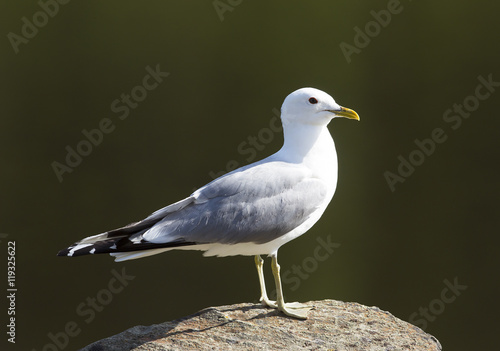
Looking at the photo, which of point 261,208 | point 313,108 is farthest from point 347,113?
point 261,208

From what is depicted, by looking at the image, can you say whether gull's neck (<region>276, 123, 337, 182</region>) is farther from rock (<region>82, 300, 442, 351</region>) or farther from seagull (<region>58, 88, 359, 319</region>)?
rock (<region>82, 300, 442, 351</region>)

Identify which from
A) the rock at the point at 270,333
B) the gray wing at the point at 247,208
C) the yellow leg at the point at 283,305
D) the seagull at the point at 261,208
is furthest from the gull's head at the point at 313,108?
the rock at the point at 270,333

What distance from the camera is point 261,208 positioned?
3.32 m

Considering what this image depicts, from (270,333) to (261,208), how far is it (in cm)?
51

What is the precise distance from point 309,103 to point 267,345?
3.29 ft

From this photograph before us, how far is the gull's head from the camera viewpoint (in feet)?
11.5

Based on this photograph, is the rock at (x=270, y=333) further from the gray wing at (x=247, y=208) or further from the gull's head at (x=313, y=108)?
the gull's head at (x=313, y=108)

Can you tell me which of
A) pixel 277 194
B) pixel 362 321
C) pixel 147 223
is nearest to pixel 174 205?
pixel 147 223

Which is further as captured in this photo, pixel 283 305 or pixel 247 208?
pixel 283 305

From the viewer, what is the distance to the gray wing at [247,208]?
323cm

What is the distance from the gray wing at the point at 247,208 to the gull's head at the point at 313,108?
21cm

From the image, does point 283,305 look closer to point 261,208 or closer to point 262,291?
point 262,291

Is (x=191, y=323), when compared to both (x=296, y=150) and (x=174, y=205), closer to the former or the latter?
(x=174, y=205)

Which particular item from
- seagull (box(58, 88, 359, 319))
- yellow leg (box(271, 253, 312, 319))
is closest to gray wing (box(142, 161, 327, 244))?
seagull (box(58, 88, 359, 319))
